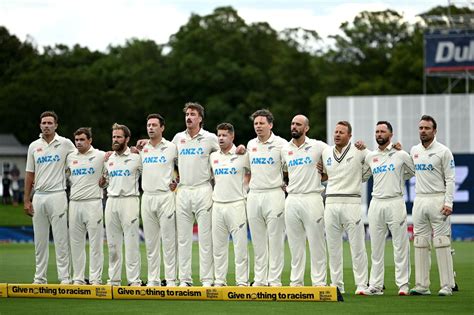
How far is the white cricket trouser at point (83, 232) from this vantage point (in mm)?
17562

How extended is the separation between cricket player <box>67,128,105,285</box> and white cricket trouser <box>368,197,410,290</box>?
3.95 metres

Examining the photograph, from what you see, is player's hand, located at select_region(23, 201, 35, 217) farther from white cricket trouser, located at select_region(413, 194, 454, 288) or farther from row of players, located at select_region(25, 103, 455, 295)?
white cricket trouser, located at select_region(413, 194, 454, 288)

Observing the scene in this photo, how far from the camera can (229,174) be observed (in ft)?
55.3

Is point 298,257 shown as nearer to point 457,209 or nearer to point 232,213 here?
point 232,213

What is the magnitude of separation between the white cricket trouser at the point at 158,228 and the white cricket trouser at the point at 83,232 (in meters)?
0.77

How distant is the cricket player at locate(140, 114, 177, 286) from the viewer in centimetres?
1719

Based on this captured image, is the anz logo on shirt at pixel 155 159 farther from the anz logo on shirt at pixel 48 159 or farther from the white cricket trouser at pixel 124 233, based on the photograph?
the anz logo on shirt at pixel 48 159

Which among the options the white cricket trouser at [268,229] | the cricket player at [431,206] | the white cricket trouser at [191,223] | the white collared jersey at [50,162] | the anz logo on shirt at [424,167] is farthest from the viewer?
the white collared jersey at [50,162]

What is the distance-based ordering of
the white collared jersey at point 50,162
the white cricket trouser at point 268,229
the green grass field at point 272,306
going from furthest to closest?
the white collared jersey at point 50,162 → the white cricket trouser at point 268,229 → the green grass field at point 272,306

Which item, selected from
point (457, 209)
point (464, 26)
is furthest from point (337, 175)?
point (464, 26)

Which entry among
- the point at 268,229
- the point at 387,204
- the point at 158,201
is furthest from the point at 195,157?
the point at 387,204

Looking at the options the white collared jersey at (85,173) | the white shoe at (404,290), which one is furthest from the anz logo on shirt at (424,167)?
the white collared jersey at (85,173)

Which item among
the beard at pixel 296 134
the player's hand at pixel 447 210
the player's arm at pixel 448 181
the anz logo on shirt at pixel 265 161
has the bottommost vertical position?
the player's hand at pixel 447 210

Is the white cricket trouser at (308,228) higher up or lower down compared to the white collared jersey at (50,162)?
lower down
